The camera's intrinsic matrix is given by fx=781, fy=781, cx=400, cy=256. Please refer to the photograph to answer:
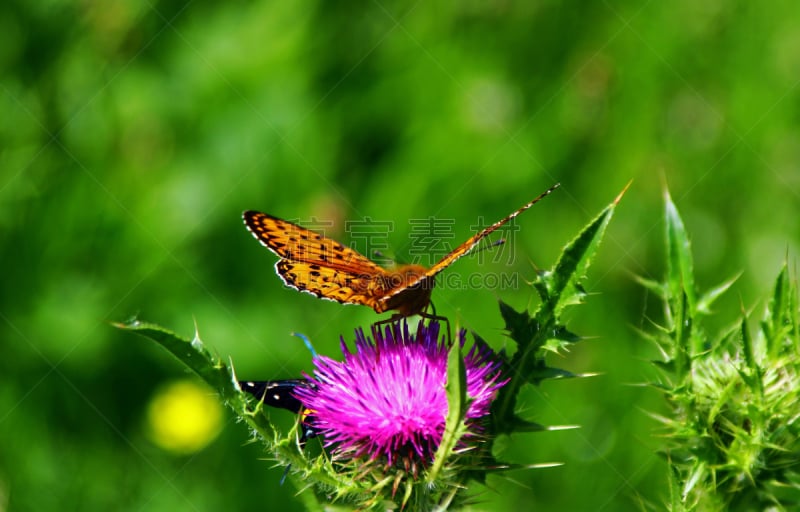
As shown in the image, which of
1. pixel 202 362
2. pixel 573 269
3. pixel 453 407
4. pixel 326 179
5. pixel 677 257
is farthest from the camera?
pixel 326 179

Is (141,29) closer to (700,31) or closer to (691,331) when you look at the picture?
(700,31)

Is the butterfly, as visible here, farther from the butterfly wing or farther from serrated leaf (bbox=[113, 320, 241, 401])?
the butterfly wing

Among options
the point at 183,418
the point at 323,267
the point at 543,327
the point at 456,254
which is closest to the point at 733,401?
the point at 543,327

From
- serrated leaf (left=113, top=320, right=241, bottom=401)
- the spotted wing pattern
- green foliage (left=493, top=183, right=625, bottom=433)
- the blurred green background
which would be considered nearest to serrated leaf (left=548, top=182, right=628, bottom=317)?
green foliage (left=493, top=183, right=625, bottom=433)

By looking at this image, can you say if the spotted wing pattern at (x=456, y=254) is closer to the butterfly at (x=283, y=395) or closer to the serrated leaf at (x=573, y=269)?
the serrated leaf at (x=573, y=269)

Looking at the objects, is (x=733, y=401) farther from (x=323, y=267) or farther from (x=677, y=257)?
(x=323, y=267)

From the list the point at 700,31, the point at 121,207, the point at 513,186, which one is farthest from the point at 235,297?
the point at 700,31
